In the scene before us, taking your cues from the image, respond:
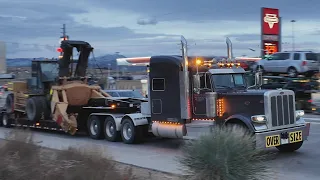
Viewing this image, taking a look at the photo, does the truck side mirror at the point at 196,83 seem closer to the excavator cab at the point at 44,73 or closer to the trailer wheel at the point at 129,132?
the trailer wheel at the point at 129,132

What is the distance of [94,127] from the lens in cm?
1669

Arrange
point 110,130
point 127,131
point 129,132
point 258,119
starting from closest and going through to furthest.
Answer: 1. point 258,119
2. point 129,132
3. point 127,131
4. point 110,130

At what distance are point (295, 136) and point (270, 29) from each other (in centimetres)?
3516

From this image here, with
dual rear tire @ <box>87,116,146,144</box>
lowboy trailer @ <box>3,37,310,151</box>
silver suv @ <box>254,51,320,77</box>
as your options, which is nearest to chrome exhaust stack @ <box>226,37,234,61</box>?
lowboy trailer @ <box>3,37,310,151</box>

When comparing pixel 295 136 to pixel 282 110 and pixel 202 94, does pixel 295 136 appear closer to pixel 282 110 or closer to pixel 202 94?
pixel 282 110

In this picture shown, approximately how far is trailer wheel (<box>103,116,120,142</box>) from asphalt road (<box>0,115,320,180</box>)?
0.82 ft

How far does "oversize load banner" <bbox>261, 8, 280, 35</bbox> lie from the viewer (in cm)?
4497

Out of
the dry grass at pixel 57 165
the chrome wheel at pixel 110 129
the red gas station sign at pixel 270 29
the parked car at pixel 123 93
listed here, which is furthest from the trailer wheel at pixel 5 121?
the red gas station sign at pixel 270 29

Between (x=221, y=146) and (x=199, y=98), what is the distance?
6.35 m

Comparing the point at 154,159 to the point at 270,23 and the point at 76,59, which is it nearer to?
the point at 76,59

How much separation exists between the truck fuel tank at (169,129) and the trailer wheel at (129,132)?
2.67 ft

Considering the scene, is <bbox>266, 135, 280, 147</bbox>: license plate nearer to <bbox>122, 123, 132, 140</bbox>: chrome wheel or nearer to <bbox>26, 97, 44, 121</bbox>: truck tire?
<bbox>122, 123, 132, 140</bbox>: chrome wheel

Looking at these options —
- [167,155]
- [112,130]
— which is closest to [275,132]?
[167,155]

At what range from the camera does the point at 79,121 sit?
17531 mm
